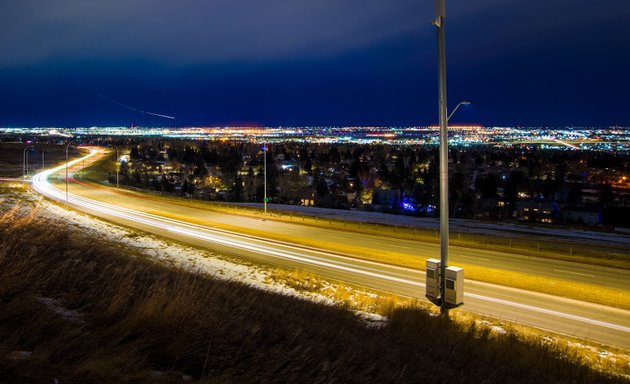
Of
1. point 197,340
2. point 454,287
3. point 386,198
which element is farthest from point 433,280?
point 386,198

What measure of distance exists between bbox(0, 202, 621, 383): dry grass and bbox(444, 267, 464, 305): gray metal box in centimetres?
115

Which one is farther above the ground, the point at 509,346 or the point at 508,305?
the point at 509,346

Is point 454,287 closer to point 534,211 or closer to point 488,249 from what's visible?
point 488,249

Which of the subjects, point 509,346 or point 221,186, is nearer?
point 509,346

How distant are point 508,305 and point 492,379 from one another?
38.5 ft

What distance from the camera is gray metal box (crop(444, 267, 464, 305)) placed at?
10586 mm

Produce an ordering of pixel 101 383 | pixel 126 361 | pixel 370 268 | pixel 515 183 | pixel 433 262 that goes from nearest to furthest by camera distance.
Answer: pixel 101 383 → pixel 126 361 → pixel 433 262 → pixel 370 268 → pixel 515 183

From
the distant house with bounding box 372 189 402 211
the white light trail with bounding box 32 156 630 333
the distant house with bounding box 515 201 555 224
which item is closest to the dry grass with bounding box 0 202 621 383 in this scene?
the white light trail with bounding box 32 156 630 333

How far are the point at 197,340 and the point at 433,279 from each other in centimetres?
A: 686

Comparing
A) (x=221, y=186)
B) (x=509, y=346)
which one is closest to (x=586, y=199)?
(x=221, y=186)

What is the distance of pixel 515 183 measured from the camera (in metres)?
84.3

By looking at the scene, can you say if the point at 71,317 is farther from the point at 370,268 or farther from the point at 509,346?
the point at 370,268

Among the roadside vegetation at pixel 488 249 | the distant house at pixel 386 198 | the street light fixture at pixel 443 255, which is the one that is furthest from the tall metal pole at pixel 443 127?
the distant house at pixel 386 198

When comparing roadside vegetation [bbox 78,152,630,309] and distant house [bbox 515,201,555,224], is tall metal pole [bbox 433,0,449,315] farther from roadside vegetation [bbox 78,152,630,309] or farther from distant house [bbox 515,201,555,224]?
distant house [bbox 515,201,555,224]
